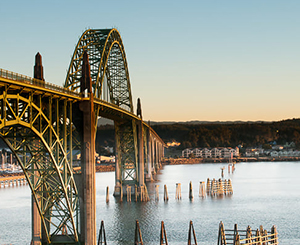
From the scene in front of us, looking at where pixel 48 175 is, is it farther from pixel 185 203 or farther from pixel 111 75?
pixel 111 75

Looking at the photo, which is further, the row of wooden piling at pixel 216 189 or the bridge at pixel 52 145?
the row of wooden piling at pixel 216 189

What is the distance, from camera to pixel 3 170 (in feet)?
528

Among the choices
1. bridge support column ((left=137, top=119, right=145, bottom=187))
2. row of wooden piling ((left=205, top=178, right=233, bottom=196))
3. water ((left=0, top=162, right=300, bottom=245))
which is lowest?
water ((left=0, top=162, right=300, bottom=245))

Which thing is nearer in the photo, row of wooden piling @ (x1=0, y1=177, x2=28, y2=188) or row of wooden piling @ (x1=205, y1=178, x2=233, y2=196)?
row of wooden piling @ (x1=205, y1=178, x2=233, y2=196)

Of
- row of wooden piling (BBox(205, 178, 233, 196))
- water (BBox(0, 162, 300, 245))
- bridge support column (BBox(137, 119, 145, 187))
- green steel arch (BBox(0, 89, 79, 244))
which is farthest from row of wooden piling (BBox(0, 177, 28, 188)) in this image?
green steel arch (BBox(0, 89, 79, 244))

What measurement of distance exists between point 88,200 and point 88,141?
14.9ft

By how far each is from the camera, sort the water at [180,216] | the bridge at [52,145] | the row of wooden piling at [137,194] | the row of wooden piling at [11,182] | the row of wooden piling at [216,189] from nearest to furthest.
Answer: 1. the bridge at [52,145]
2. the water at [180,216]
3. the row of wooden piling at [137,194]
4. the row of wooden piling at [216,189]
5. the row of wooden piling at [11,182]

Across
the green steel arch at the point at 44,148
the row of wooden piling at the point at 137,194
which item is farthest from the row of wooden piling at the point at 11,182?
the green steel arch at the point at 44,148

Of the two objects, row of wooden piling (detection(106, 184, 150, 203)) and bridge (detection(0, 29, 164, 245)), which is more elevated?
bridge (detection(0, 29, 164, 245))

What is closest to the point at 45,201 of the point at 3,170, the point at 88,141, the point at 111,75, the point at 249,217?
the point at 88,141

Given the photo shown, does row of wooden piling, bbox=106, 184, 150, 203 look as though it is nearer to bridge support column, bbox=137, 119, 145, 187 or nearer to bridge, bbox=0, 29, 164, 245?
bridge support column, bbox=137, 119, 145, 187

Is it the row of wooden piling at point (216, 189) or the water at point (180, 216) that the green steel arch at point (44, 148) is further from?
the row of wooden piling at point (216, 189)

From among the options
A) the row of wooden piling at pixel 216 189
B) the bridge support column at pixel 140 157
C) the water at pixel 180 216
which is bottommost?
the water at pixel 180 216

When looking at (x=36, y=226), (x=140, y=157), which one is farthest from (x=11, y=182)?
(x=36, y=226)
